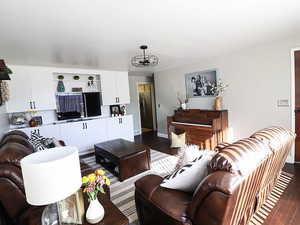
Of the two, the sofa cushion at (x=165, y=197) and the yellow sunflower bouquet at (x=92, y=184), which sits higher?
the yellow sunflower bouquet at (x=92, y=184)

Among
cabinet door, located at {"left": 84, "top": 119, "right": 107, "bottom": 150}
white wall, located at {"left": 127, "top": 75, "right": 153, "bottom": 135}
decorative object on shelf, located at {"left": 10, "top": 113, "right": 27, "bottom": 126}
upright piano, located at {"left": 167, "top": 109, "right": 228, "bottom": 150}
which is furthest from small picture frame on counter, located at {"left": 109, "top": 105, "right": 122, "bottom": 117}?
decorative object on shelf, located at {"left": 10, "top": 113, "right": 27, "bottom": 126}

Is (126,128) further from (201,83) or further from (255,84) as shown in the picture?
(255,84)

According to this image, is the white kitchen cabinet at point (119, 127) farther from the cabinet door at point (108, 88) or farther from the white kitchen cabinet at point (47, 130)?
the white kitchen cabinet at point (47, 130)

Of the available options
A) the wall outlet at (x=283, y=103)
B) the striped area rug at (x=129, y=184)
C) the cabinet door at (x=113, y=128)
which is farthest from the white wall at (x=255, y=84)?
the cabinet door at (x=113, y=128)

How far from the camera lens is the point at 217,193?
3.11 feet

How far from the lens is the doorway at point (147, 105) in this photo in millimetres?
6418

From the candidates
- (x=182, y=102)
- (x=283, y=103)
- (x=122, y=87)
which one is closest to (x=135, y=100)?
Answer: (x=122, y=87)

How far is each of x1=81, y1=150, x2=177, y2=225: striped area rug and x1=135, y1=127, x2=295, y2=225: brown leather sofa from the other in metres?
0.55

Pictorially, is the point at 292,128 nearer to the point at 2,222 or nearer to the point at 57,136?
the point at 2,222

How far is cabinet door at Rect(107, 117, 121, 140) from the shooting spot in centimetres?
462

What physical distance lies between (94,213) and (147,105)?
5.69 meters

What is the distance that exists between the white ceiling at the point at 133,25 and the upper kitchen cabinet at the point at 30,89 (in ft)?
1.64

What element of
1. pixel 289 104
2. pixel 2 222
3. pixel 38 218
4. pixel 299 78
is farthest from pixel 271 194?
pixel 2 222

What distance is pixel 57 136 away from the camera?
12.5ft
